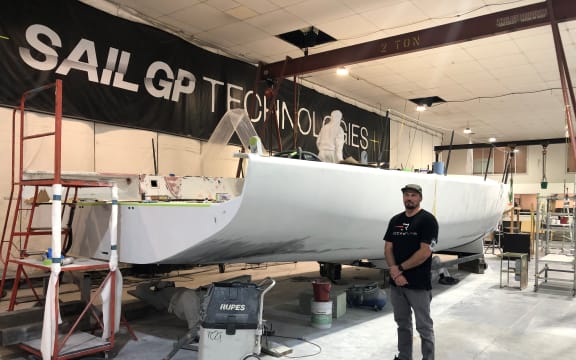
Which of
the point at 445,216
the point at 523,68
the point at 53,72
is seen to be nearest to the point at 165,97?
the point at 53,72

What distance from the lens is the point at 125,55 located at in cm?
525

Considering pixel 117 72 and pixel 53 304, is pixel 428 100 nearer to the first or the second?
pixel 117 72

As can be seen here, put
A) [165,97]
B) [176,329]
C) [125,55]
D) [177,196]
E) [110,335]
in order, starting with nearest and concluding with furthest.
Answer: [110,335], [176,329], [177,196], [125,55], [165,97]

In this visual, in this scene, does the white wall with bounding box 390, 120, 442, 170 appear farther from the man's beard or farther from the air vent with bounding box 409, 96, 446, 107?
the man's beard

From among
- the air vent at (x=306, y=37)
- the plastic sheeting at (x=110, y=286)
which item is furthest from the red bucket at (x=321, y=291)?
the air vent at (x=306, y=37)

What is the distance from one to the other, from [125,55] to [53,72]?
0.92m

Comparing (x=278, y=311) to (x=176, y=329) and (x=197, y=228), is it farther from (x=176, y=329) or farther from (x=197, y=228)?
(x=197, y=228)

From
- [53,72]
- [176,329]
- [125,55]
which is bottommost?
[176,329]

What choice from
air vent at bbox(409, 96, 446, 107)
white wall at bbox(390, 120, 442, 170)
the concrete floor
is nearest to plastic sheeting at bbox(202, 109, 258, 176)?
the concrete floor

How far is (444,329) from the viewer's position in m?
3.30

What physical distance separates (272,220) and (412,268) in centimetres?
79

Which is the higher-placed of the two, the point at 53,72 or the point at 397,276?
the point at 53,72

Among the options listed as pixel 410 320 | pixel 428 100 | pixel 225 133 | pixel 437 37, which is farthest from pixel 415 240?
pixel 428 100

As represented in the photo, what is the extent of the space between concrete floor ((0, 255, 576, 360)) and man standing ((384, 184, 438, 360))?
13.2 inches
